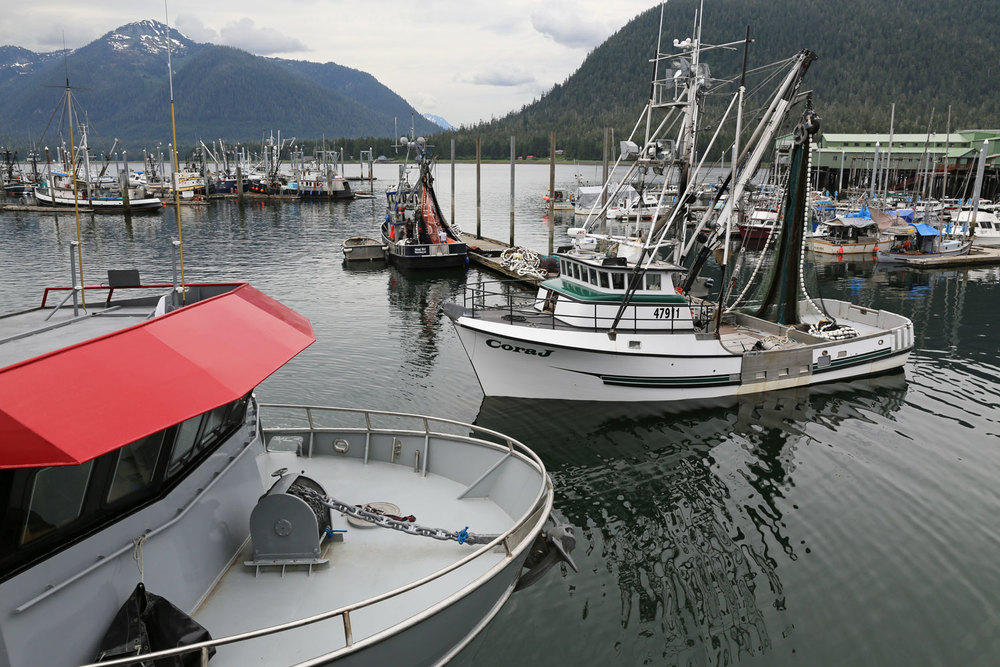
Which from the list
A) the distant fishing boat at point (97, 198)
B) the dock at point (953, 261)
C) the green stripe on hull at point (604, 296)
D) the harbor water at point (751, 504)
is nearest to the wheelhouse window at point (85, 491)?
the harbor water at point (751, 504)

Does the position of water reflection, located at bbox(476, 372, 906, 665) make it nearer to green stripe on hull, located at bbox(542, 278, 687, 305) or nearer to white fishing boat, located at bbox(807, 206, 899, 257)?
green stripe on hull, located at bbox(542, 278, 687, 305)

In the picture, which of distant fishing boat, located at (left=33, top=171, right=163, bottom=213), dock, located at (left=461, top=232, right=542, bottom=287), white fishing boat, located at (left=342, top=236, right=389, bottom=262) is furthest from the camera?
distant fishing boat, located at (left=33, top=171, right=163, bottom=213)

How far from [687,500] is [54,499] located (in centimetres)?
1230

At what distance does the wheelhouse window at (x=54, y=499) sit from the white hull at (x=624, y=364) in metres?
13.8

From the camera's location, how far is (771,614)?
10789mm

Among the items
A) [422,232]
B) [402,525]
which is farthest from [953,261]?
[402,525]

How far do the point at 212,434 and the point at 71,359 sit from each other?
265cm

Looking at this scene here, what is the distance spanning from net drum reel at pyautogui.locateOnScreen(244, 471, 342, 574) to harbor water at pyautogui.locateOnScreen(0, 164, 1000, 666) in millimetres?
1839

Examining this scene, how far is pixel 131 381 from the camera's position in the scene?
577 centimetres

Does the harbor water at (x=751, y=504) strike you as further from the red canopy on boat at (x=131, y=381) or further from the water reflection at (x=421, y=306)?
the red canopy on boat at (x=131, y=381)

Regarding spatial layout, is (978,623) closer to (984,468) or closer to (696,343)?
(984,468)

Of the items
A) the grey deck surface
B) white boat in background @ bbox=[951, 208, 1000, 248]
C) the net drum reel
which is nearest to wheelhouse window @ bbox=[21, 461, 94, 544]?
the grey deck surface

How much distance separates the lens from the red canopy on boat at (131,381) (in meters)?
4.80

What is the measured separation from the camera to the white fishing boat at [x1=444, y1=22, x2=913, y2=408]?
19453 millimetres
